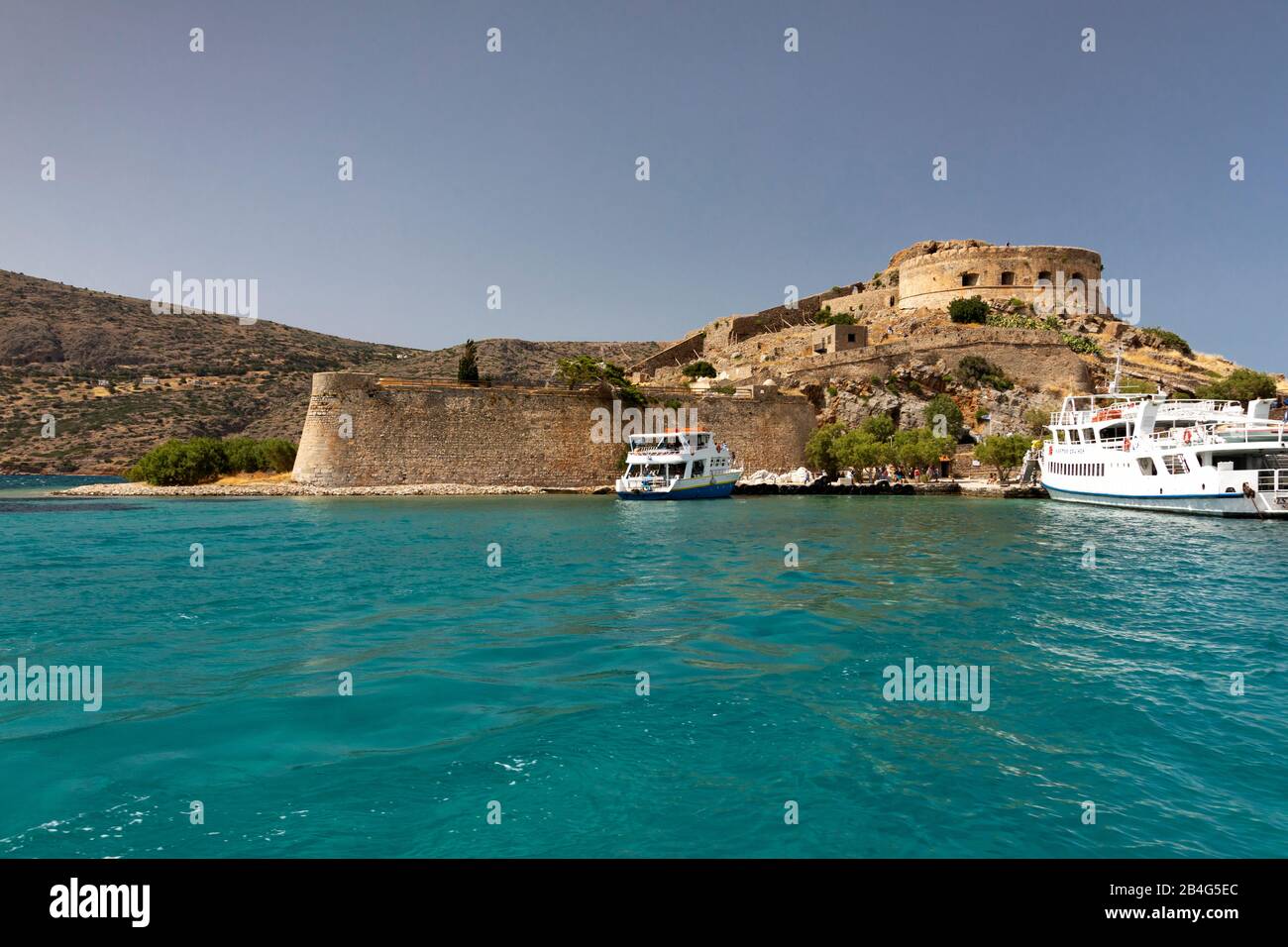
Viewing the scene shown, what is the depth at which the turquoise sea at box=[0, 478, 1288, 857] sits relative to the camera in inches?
164

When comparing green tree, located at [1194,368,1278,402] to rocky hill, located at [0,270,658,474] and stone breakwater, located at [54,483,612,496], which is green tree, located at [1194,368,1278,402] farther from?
rocky hill, located at [0,270,658,474]

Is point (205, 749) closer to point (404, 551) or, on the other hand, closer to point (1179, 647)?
point (1179, 647)

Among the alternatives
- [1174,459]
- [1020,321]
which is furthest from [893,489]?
[1020,321]

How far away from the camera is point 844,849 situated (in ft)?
12.8

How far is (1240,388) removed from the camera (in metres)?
35.6

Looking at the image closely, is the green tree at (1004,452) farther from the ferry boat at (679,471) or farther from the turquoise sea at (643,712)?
the turquoise sea at (643,712)

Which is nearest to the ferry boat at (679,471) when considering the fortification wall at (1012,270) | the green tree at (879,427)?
the green tree at (879,427)

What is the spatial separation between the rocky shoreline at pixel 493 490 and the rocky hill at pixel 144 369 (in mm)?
22487

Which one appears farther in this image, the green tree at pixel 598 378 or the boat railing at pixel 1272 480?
the green tree at pixel 598 378

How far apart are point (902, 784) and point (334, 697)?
14.9ft

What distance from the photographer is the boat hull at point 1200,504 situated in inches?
877

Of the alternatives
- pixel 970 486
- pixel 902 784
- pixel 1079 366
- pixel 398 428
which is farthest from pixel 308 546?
pixel 1079 366
